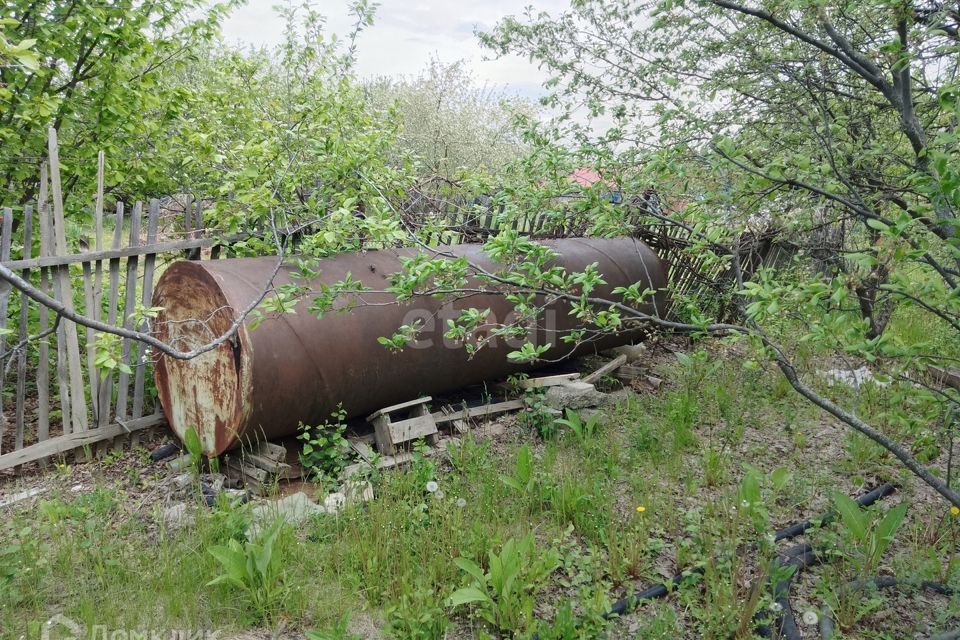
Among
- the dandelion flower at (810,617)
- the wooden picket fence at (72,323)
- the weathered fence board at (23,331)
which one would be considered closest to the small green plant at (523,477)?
the dandelion flower at (810,617)

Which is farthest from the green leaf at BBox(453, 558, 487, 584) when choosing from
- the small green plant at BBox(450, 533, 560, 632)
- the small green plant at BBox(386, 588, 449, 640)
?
the small green plant at BBox(386, 588, 449, 640)

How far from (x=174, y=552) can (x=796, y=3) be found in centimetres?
346

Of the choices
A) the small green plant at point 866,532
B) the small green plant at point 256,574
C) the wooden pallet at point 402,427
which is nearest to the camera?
the small green plant at point 256,574

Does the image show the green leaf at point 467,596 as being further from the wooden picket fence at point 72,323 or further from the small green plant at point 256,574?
the wooden picket fence at point 72,323

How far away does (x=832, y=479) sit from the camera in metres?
4.01

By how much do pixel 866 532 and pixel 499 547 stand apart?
1.75 m

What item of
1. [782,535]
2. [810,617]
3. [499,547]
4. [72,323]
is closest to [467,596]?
[499,547]

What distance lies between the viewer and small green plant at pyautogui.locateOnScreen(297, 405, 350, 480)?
3.88m

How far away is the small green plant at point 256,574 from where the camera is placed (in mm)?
2643

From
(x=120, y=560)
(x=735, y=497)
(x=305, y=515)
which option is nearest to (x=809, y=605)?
(x=735, y=497)

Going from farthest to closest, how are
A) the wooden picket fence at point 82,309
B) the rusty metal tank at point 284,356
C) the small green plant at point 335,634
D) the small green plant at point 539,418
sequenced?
the small green plant at point 539,418 → the wooden picket fence at point 82,309 → the rusty metal tank at point 284,356 → the small green plant at point 335,634

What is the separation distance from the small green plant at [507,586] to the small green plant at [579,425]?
1478mm

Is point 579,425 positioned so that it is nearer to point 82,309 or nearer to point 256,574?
point 256,574

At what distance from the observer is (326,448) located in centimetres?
413
